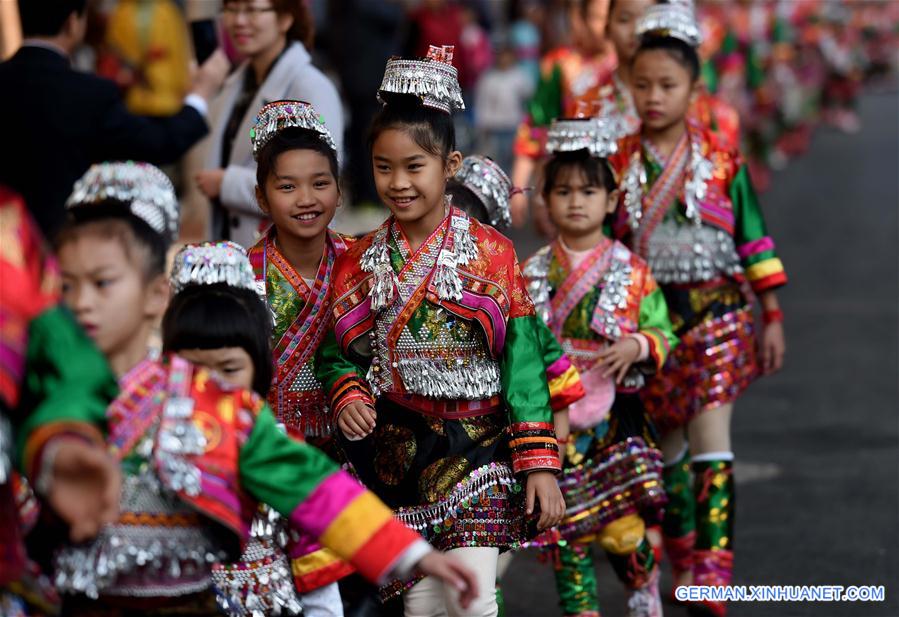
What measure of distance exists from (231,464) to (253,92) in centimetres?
272

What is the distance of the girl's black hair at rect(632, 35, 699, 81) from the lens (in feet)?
18.9

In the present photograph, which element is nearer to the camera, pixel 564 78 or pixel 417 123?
pixel 417 123

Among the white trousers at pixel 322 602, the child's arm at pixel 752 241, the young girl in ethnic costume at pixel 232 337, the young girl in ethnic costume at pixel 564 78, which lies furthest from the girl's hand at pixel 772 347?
the young girl in ethnic costume at pixel 232 337

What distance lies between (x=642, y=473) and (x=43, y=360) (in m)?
2.70

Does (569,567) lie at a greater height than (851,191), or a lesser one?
lesser

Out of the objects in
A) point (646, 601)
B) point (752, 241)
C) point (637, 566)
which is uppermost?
point (752, 241)

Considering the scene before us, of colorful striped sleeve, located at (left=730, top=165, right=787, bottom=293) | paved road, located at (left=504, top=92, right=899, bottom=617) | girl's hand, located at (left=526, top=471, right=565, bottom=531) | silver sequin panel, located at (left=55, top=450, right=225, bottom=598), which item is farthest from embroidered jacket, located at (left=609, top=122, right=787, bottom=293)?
silver sequin panel, located at (left=55, top=450, right=225, bottom=598)

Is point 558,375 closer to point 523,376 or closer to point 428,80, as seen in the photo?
point 523,376

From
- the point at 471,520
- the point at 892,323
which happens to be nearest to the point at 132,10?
the point at 892,323

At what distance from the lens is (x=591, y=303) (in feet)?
17.2

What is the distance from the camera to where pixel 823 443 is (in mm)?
8164

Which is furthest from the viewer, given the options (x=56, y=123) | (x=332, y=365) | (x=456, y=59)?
(x=456, y=59)

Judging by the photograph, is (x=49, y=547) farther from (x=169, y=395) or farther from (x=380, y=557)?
(x=380, y=557)

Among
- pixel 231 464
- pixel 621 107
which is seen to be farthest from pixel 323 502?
pixel 621 107
